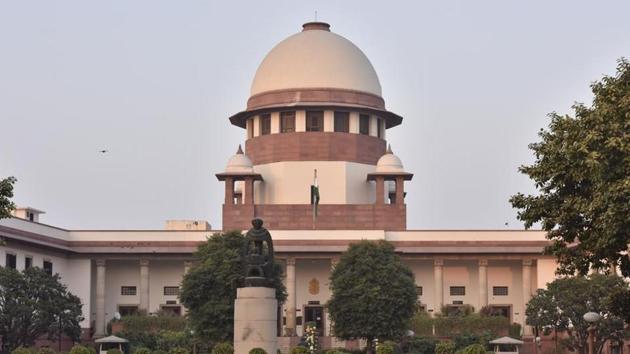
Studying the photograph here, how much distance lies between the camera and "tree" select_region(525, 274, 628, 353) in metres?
71.3

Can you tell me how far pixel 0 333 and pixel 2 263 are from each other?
881 cm

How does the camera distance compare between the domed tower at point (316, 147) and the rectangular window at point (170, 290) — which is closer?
the domed tower at point (316, 147)

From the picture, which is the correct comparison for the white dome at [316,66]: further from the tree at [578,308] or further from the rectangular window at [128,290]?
the tree at [578,308]

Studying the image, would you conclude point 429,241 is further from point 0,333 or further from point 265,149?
point 0,333

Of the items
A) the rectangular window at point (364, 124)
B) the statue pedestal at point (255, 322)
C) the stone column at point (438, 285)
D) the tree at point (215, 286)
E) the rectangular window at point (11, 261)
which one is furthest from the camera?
the rectangular window at point (364, 124)

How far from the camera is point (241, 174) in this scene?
9250cm

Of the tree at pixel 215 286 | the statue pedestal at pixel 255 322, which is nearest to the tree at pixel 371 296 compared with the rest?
the tree at pixel 215 286

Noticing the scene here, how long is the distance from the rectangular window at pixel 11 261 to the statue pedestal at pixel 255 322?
112 feet

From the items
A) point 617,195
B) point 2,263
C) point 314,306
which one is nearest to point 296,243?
point 314,306

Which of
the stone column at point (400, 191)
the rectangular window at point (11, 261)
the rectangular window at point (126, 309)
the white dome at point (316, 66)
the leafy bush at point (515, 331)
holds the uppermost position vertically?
the white dome at point (316, 66)

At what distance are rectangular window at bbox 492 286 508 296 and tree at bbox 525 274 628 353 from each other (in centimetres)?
1481

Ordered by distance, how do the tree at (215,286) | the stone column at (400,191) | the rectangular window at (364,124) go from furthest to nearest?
the rectangular window at (364,124) < the stone column at (400,191) < the tree at (215,286)

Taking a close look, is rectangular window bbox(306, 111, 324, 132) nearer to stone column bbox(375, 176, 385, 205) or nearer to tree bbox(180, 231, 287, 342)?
stone column bbox(375, 176, 385, 205)

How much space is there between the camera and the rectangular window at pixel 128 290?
92875mm
